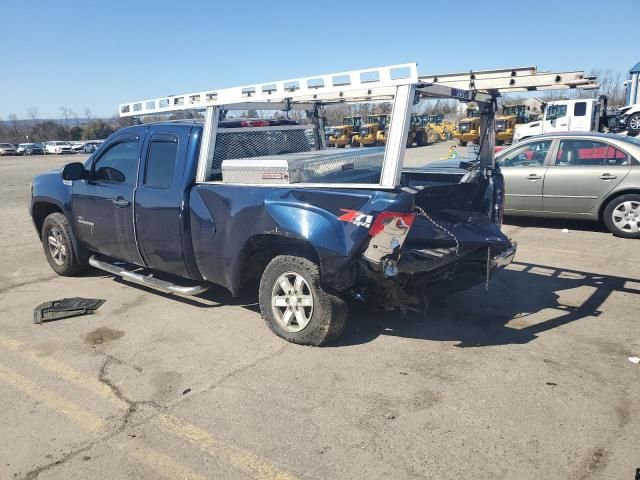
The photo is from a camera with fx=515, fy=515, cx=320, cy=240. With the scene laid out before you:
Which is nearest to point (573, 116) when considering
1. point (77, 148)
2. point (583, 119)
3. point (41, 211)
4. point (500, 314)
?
point (583, 119)

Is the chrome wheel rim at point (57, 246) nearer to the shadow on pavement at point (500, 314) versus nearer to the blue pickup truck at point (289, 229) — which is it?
the blue pickup truck at point (289, 229)

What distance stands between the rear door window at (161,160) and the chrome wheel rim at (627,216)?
6.60 m

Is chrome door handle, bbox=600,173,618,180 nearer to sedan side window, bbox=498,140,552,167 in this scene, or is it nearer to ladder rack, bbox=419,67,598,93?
sedan side window, bbox=498,140,552,167

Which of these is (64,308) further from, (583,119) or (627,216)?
(583,119)

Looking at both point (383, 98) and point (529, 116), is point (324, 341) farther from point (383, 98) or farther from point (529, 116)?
point (529, 116)

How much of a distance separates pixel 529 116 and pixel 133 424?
39.4 meters

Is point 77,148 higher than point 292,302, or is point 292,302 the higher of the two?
point 292,302

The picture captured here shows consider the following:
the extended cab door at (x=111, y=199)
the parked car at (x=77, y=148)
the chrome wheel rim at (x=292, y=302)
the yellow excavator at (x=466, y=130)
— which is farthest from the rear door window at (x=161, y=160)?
the parked car at (x=77, y=148)

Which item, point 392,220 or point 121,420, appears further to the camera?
point 392,220

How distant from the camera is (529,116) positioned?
123ft

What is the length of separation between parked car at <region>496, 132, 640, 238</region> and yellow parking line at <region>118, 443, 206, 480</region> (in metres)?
7.37

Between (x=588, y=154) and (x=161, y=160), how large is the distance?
6.58 metres

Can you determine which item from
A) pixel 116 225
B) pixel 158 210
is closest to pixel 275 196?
pixel 158 210

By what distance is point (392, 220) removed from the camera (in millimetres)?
3609
